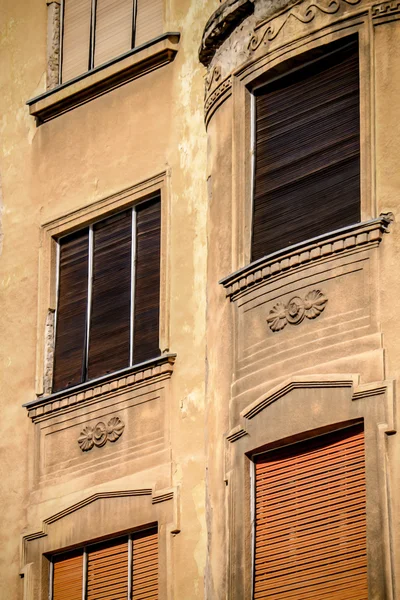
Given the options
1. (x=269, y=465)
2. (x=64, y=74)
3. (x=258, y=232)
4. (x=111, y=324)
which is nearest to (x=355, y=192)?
(x=258, y=232)

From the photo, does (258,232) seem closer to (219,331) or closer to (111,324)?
(219,331)

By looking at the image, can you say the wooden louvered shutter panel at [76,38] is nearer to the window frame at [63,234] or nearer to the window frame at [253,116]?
the window frame at [63,234]

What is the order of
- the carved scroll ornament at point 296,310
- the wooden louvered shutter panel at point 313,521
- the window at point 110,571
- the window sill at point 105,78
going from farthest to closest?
the window sill at point 105,78 < the window at point 110,571 < the carved scroll ornament at point 296,310 < the wooden louvered shutter panel at point 313,521

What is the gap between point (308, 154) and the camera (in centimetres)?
1653

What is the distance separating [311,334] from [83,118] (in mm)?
5344

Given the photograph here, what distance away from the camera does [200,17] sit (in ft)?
61.9

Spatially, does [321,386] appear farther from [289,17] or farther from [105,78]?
[105,78]

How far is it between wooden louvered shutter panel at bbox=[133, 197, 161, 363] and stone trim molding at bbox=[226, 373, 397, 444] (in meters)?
2.19

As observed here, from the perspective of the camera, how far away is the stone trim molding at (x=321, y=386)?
14680 mm

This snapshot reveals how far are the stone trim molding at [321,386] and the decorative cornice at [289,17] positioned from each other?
3539mm

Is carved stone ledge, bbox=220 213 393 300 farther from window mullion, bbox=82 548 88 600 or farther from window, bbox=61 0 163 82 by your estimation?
window, bbox=61 0 163 82

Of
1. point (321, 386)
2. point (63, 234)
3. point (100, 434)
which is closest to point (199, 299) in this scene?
point (100, 434)

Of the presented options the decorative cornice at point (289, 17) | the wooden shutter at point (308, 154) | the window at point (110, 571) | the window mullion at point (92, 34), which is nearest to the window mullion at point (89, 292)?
the window at point (110, 571)

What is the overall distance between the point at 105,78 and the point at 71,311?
8.69ft
